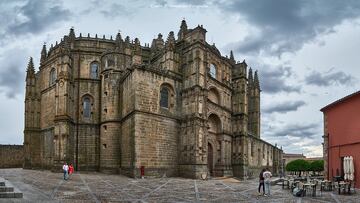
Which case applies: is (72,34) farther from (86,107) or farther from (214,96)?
(214,96)

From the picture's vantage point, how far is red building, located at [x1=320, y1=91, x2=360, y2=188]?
26.2 m

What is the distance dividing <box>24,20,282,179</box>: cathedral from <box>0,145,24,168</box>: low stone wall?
7.73 meters

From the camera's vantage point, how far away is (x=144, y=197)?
18.6 m

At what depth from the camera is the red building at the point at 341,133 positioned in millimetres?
26219

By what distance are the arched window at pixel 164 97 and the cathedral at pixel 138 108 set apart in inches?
4.0

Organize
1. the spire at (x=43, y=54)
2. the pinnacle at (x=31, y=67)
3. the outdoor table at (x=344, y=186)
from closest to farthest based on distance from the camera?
A: the outdoor table at (x=344, y=186)
the pinnacle at (x=31, y=67)
the spire at (x=43, y=54)

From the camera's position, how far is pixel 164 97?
36750mm

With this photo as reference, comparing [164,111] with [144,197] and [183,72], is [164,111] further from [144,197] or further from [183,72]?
[144,197]

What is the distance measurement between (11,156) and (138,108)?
2745 cm

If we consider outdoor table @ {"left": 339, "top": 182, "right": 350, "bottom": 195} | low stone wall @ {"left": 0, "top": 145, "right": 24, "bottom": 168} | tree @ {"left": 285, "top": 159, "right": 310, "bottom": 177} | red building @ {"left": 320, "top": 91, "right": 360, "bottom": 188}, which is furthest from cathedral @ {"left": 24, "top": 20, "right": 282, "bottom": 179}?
tree @ {"left": 285, "top": 159, "right": 310, "bottom": 177}

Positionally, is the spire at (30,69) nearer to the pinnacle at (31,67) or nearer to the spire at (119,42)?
the pinnacle at (31,67)

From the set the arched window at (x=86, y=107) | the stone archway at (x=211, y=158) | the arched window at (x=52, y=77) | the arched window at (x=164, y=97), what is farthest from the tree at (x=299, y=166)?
the arched window at (x=52, y=77)

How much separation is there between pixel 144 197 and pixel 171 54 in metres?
22.2

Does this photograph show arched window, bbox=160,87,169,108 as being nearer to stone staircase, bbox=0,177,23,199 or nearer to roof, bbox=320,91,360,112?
roof, bbox=320,91,360,112
